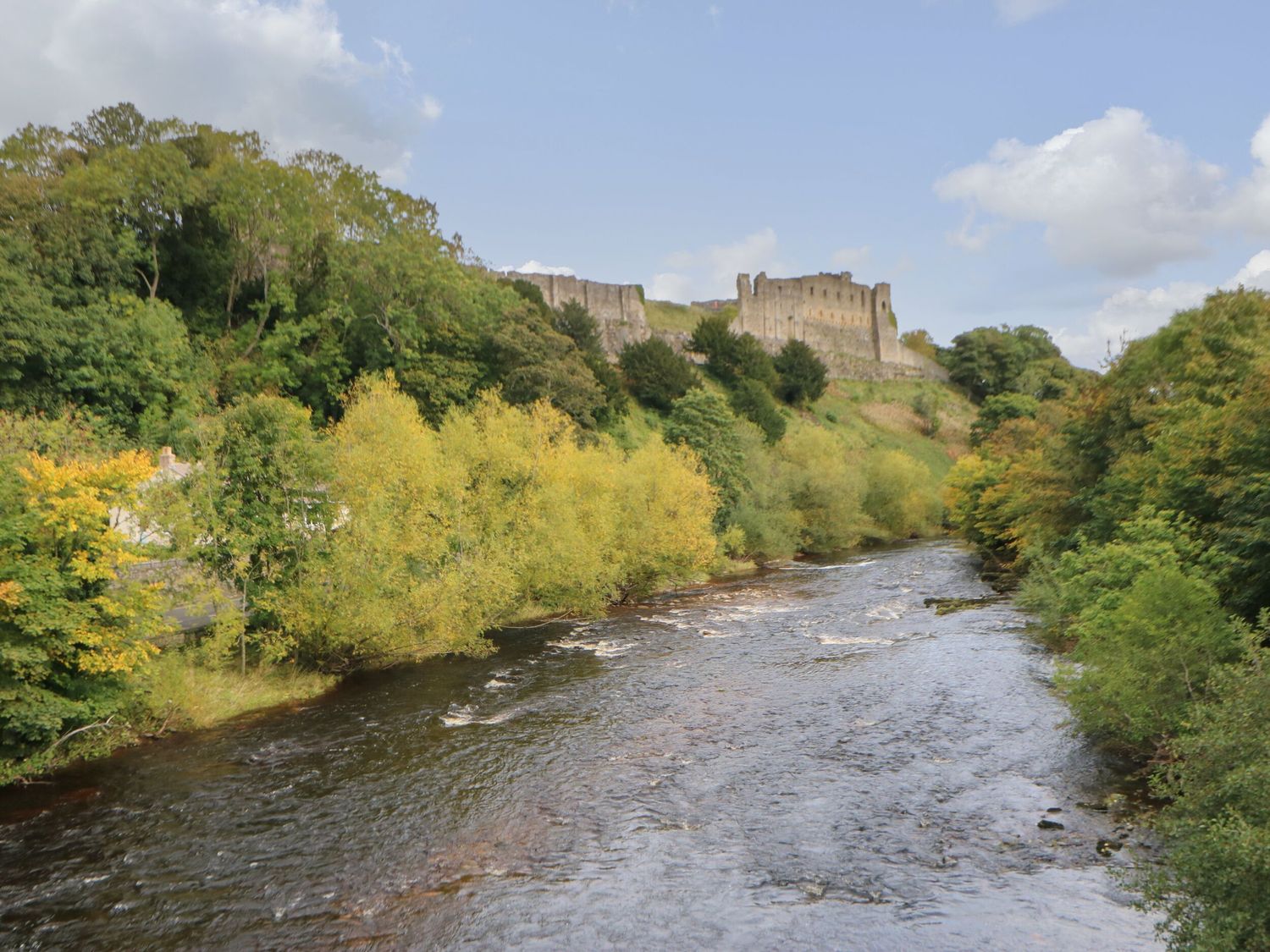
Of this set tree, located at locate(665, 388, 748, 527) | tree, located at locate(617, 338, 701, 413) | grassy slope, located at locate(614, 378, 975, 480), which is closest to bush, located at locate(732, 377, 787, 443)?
grassy slope, located at locate(614, 378, 975, 480)

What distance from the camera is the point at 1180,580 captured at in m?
14.0

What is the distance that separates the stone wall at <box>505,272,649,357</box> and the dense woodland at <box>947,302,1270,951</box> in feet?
154

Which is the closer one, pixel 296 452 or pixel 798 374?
pixel 296 452

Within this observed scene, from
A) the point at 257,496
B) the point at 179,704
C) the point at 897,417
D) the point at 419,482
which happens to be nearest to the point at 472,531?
the point at 419,482

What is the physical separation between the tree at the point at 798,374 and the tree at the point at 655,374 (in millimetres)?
17473

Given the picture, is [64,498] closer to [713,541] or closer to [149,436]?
[149,436]

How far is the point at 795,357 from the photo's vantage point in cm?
8162

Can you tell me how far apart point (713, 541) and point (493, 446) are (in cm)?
1176

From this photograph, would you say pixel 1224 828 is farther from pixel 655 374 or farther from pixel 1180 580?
pixel 655 374

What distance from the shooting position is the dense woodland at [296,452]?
15656 millimetres

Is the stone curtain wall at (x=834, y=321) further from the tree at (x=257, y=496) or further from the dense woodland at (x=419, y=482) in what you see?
the tree at (x=257, y=496)

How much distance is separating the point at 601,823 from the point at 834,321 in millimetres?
99676

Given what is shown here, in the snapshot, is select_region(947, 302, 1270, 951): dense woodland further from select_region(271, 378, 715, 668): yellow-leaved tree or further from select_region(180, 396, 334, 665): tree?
select_region(180, 396, 334, 665): tree

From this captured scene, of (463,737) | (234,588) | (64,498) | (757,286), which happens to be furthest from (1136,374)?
(757,286)
